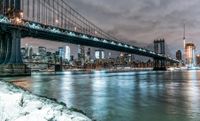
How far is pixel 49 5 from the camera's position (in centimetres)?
10300

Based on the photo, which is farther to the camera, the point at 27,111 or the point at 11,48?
the point at 11,48

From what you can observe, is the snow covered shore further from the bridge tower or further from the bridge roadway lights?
the bridge roadway lights

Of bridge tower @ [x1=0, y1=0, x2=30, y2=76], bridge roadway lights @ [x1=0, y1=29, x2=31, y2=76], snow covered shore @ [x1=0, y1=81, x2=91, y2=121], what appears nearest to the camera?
snow covered shore @ [x1=0, y1=81, x2=91, y2=121]

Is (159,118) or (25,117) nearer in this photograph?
(25,117)

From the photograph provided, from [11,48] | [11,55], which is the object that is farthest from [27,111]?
[11,48]

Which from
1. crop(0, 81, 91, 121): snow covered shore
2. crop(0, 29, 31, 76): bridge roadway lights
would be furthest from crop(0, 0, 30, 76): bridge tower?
crop(0, 81, 91, 121): snow covered shore

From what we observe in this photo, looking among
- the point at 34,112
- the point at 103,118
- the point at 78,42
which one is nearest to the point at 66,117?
the point at 34,112

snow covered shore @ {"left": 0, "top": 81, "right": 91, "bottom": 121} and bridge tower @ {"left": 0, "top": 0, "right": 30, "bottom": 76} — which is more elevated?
bridge tower @ {"left": 0, "top": 0, "right": 30, "bottom": 76}

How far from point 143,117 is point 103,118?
1.78 meters

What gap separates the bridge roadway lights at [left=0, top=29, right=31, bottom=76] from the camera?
266 feet

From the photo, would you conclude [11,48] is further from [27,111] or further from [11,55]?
[27,111]

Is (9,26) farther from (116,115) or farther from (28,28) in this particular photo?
(116,115)

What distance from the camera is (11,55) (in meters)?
83.4

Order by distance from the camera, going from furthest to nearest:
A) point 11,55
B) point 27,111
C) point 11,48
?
point 11,48
point 11,55
point 27,111
